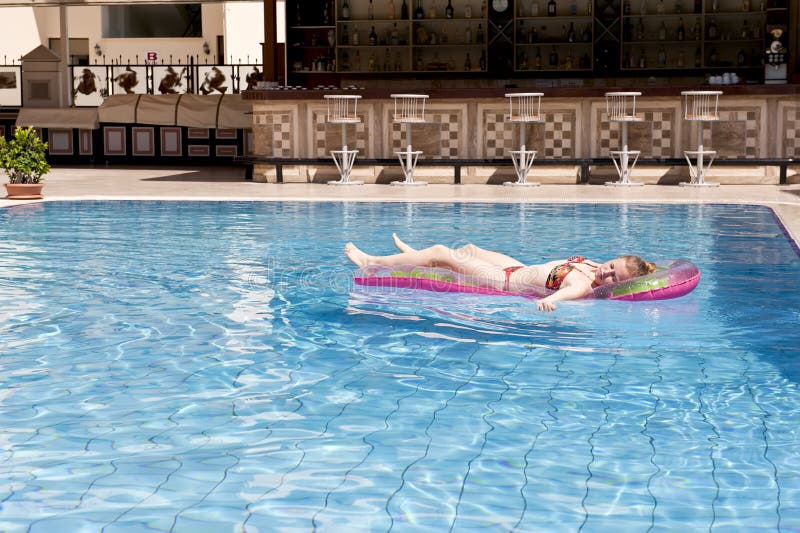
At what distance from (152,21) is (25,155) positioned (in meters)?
23.0

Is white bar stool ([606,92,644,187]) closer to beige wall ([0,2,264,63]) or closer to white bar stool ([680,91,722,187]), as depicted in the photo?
white bar stool ([680,91,722,187])

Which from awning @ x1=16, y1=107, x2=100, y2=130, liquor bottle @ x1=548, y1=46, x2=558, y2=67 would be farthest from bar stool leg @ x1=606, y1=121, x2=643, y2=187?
awning @ x1=16, y1=107, x2=100, y2=130

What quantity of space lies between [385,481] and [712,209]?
827 centimetres

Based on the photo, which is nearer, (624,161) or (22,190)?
(22,190)

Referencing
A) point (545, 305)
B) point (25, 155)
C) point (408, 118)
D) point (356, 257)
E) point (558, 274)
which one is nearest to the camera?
point (545, 305)

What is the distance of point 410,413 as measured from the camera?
400 cm

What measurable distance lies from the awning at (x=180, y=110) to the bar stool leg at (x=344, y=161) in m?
3.60

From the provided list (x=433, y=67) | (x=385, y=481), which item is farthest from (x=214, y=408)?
(x=433, y=67)

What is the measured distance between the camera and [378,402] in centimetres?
414

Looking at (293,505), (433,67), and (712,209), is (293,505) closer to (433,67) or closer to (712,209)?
(712,209)

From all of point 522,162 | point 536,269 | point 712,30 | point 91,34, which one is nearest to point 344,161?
point 522,162

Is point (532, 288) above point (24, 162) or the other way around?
the other way around

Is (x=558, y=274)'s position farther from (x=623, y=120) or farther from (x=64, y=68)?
(x=64, y=68)

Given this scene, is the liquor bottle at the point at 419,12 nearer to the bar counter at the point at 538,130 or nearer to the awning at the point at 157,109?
the bar counter at the point at 538,130
